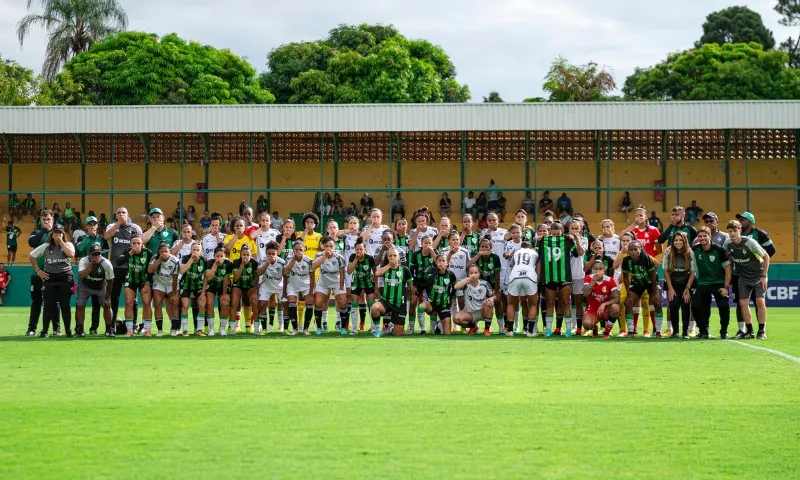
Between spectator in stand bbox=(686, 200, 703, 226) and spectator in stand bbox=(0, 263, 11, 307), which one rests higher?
spectator in stand bbox=(686, 200, 703, 226)

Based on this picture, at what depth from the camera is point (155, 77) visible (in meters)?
60.2

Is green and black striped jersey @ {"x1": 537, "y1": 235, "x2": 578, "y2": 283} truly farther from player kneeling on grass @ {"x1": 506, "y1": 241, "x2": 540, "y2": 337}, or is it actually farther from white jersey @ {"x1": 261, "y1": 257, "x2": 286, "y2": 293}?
white jersey @ {"x1": 261, "y1": 257, "x2": 286, "y2": 293}

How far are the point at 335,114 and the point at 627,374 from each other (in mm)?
23130

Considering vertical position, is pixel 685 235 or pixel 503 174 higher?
pixel 503 174

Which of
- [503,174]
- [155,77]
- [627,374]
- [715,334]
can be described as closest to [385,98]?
[155,77]

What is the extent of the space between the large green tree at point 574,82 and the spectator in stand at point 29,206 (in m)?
38.7

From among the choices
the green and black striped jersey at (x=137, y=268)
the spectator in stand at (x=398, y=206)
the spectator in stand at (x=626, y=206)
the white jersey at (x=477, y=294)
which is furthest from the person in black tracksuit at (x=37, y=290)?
the spectator in stand at (x=626, y=206)

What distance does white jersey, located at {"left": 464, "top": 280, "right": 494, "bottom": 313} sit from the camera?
18281 millimetres

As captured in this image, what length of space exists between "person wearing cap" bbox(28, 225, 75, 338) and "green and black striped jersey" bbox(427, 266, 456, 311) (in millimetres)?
5560

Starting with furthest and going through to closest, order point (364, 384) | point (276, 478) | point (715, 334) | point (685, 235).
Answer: point (715, 334) < point (685, 235) < point (364, 384) < point (276, 478)

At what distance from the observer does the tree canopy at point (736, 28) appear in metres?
80.9

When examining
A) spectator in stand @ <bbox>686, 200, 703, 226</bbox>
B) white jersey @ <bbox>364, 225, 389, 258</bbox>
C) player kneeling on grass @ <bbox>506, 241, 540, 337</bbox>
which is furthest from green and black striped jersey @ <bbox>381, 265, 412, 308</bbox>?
spectator in stand @ <bbox>686, 200, 703, 226</bbox>

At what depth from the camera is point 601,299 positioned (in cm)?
1789

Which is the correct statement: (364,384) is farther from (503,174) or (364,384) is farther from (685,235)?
(503,174)
